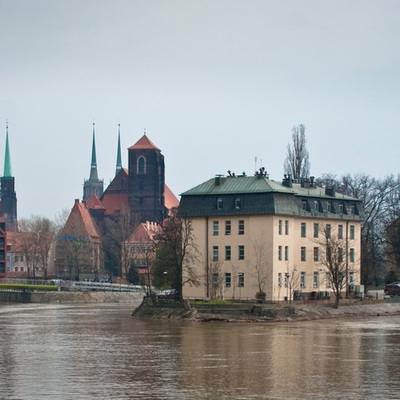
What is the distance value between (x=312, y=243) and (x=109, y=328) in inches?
1115

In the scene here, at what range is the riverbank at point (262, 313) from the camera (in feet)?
309

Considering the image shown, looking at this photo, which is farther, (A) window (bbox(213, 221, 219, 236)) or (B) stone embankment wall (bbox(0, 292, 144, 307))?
(B) stone embankment wall (bbox(0, 292, 144, 307))

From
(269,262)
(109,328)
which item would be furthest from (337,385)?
(269,262)

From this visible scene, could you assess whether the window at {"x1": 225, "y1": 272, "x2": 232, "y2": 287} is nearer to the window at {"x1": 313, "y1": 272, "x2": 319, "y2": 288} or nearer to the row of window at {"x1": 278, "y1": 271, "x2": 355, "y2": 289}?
the row of window at {"x1": 278, "y1": 271, "x2": 355, "y2": 289}

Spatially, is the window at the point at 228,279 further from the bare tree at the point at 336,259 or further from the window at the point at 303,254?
the bare tree at the point at 336,259

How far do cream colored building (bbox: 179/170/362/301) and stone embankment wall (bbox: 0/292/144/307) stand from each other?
4395 centimetres

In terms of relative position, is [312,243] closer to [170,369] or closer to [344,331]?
[344,331]

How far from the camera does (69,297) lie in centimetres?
15225

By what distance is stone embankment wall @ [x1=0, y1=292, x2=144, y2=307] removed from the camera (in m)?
152

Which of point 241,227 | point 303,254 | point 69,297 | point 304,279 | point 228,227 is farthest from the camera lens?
point 69,297

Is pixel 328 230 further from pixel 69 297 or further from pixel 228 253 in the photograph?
pixel 69 297

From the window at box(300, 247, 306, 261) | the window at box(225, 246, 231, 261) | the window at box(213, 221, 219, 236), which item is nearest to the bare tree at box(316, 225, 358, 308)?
the window at box(300, 247, 306, 261)

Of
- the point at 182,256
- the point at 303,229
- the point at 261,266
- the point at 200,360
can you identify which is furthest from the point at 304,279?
the point at 200,360

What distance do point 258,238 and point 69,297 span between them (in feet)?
176
